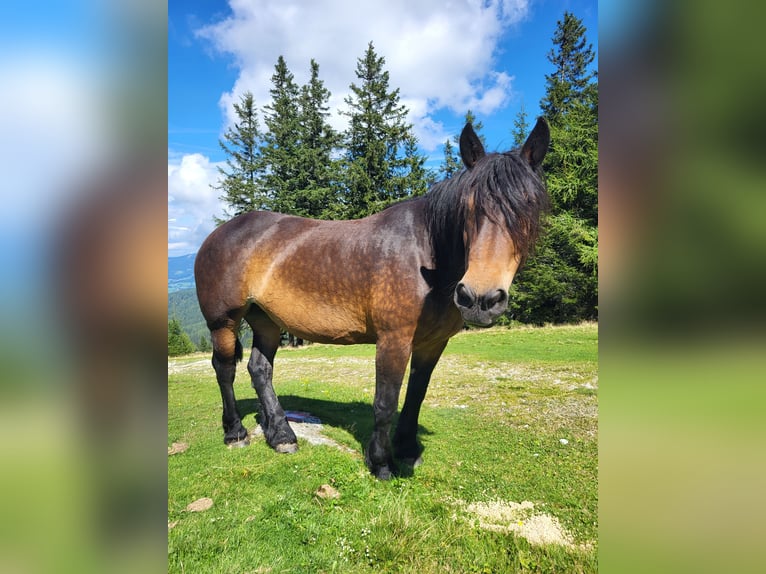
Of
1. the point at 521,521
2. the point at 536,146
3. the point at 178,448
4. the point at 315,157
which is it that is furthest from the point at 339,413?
the point at 315,157

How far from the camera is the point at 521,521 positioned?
9.35ft

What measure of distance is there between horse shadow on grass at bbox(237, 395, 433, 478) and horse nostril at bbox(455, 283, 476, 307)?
2.36 m

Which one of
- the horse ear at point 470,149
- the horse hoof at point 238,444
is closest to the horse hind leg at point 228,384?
the horse hoof at point 238,444

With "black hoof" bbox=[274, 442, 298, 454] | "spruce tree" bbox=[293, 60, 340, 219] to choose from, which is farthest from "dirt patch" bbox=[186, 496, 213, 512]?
"spruce tree" bbox=[293, 60, 340, 219]

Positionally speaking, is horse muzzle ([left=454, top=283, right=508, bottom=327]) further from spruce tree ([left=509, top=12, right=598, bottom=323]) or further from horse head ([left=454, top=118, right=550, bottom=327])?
spruce tree ([left=509, top=12, right=598, bottom=323])

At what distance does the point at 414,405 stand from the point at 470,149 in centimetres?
276

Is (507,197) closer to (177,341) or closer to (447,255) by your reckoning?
(447,255)

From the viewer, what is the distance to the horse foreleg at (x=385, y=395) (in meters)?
3.44
